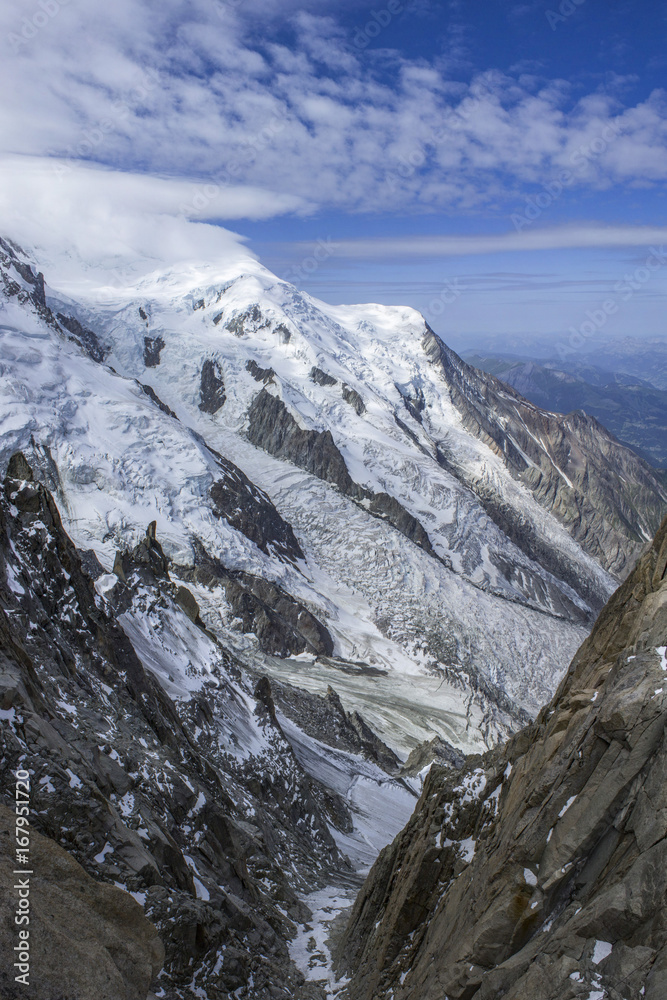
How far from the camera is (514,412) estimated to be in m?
193

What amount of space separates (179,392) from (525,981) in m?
117

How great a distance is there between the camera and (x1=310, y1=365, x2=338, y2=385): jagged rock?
424ft

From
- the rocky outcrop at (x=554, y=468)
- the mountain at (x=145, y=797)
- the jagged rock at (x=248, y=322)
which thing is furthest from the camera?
the rocky outcrop at (x=554, y=468)

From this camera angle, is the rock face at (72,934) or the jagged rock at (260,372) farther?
the jagged rock at (260,372)

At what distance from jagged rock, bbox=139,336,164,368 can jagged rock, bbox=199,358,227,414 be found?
10419mm

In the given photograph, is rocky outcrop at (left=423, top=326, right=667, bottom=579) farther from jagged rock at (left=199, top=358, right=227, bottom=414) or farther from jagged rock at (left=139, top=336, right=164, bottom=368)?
jagged rock at (left=139, top=336, right=164, bottom=368)

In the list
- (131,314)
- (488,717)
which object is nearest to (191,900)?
(488,717)

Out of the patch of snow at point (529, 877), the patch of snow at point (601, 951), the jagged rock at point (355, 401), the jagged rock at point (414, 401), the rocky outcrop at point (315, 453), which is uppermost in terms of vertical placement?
the jagged rock at point (414, 401)

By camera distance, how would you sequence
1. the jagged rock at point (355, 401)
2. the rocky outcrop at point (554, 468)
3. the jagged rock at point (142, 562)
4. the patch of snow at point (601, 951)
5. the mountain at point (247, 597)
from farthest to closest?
1. the rocky outcrop at point (554, 468)
2. the jagged rock at point (355, 401)
3. the jagged rock at point (142, 562)
4. the mountain at point (247, 597)
5. the patch of snow at point (601, 951)

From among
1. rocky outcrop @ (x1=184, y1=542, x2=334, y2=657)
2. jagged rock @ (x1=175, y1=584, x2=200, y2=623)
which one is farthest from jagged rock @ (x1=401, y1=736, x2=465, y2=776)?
jagged rock @ (x1=175, y1=584, x2=200, y2=623)

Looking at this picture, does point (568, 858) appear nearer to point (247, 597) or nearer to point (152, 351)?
point (247, 597)

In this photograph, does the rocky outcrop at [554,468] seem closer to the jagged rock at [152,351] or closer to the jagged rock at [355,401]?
the jagged rock at [355,401]

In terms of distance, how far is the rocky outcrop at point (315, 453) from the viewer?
102 metres

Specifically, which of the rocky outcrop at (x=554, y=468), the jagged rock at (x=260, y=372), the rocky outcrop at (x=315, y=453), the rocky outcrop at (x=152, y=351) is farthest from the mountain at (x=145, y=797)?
the rocky outcrop at (x=554, y=468)
